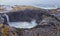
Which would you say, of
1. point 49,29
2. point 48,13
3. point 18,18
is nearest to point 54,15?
point 48,13

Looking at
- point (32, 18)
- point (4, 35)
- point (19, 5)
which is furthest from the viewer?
point (19, 5)

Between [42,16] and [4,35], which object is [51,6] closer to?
[42,16]

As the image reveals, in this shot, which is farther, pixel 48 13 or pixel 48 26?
pixel 48 13

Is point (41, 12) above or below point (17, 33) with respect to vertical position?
above

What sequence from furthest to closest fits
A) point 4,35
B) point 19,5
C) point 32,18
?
point 19,5 < point 32,18 < point 4,35

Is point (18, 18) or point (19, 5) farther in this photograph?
point (19, 5)

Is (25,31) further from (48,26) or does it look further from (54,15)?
(54,15)

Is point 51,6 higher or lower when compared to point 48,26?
higher

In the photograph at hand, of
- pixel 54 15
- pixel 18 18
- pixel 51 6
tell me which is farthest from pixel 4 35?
pixel 51 6
